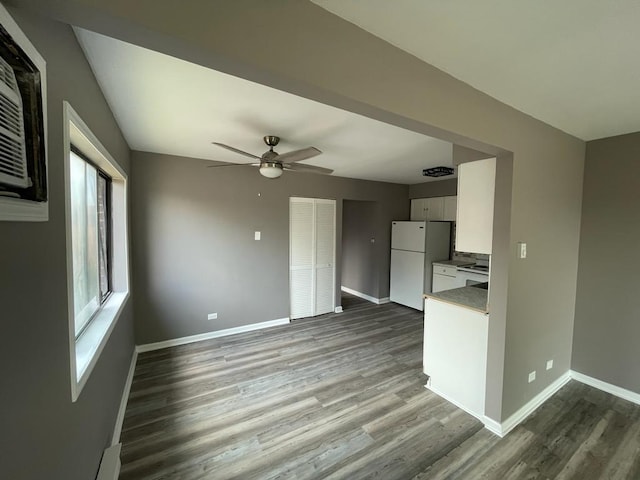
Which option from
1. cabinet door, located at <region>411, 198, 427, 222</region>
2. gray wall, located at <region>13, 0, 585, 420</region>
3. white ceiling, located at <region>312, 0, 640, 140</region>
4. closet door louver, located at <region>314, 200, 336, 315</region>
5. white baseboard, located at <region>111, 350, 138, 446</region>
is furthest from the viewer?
cabinet door, located at <region>411, 198, 427, 222</region>

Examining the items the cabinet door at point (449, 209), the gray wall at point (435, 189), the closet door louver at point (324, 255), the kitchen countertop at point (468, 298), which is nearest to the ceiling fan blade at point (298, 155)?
the kitchen countertop at point (468, 298)

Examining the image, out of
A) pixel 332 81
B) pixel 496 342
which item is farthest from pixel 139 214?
pixel 496 342

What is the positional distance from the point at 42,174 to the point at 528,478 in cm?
284

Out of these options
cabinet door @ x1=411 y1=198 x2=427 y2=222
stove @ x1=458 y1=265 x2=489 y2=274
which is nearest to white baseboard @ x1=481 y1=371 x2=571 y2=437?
stove @ x1=458 y1=265 x2=489 y2=274

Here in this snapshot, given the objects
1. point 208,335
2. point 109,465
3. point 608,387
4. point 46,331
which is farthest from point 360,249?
point 46,331

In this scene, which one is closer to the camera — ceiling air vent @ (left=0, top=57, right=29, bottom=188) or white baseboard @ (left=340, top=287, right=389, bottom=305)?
ceiling air vent @ (left=0, top=57, right=29, bottom=188)

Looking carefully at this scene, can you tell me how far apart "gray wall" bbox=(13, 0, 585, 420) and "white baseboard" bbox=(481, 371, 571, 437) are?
5 cm

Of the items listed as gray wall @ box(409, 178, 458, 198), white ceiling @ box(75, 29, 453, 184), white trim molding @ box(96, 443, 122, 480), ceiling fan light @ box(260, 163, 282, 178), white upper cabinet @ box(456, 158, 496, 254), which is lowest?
white trim molding @ box(96, 443, 122, 480)

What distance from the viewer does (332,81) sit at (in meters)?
1.03

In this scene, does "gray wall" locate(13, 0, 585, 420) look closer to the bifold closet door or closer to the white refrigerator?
the white refrigerator

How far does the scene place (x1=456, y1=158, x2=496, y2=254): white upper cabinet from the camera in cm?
204

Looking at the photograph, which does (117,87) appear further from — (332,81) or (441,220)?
(441,220)

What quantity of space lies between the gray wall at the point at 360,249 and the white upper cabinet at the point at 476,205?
2.91 metres

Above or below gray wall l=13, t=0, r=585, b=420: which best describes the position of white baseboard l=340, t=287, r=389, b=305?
below
